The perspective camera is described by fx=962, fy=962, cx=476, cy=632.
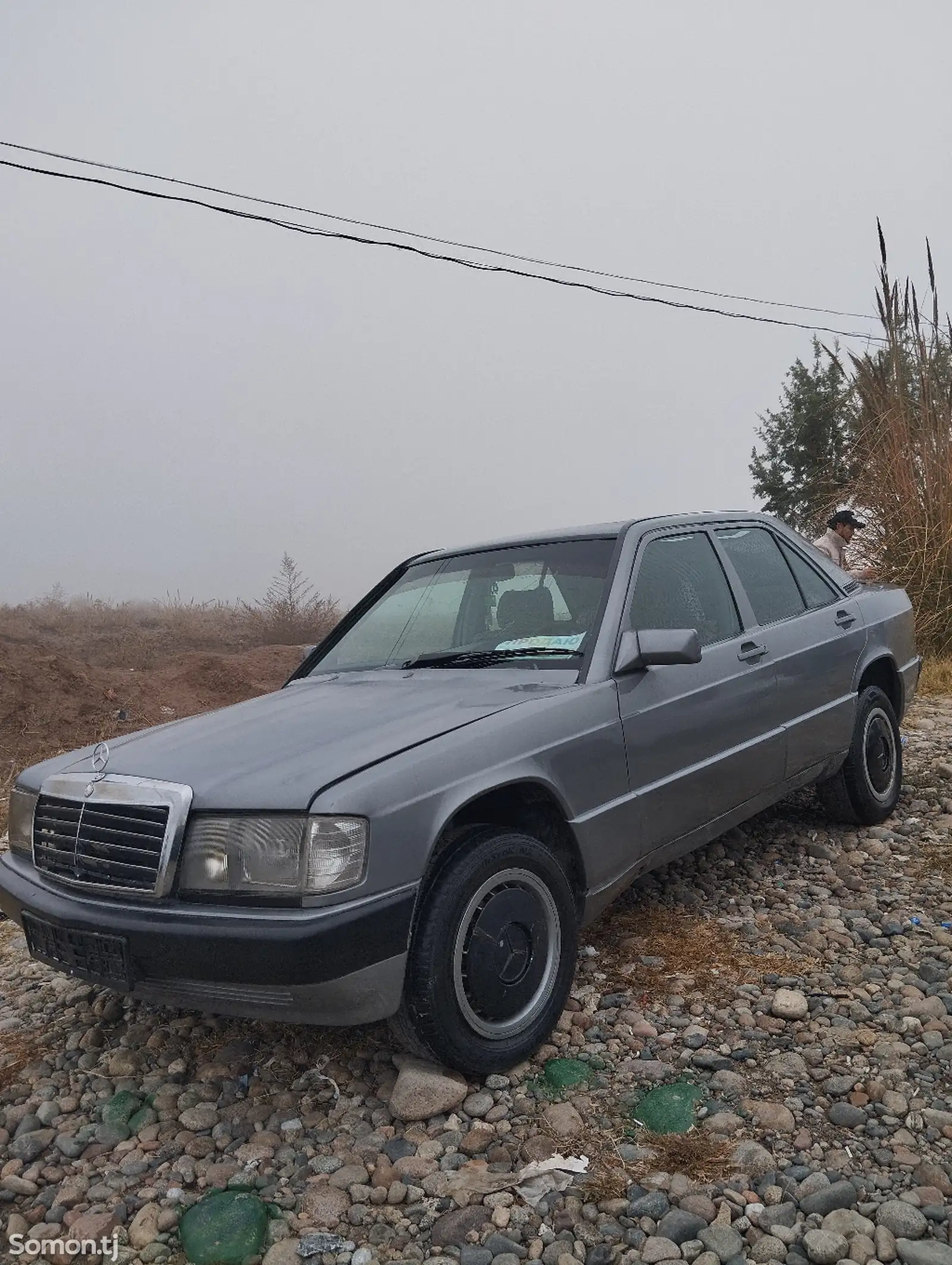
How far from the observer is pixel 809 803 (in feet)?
16.7

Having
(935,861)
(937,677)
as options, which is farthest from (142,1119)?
(937,677)

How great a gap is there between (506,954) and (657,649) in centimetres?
106

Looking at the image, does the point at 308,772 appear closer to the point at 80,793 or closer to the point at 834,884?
the point at 80,793

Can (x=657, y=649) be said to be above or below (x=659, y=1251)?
above

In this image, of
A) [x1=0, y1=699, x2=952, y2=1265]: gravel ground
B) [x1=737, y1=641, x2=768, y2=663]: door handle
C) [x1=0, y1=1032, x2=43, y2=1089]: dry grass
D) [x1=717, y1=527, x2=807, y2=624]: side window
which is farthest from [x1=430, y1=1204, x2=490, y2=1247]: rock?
[x1=717, y1=527, x2=807, y2=624]: side window

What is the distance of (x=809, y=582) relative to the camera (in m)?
4.62

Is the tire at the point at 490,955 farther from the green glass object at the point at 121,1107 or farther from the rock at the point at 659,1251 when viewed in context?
the green glass object at the point at 121,1107

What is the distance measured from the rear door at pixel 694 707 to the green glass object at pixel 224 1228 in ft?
5.13

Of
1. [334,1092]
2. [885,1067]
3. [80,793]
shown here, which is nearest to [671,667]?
[885,1067]

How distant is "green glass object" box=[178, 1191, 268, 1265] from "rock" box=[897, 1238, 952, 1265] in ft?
4.49

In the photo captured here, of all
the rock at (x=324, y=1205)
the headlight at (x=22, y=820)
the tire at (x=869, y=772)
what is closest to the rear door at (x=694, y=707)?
the tire at (x=869, y=772)

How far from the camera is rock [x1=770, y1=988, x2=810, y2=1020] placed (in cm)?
296

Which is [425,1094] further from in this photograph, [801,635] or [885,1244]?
[801,635]

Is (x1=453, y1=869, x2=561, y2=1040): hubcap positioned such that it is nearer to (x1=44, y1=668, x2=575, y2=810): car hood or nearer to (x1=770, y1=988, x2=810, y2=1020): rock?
(x1=44, y1=668, x2=575, y2=810): car hood
